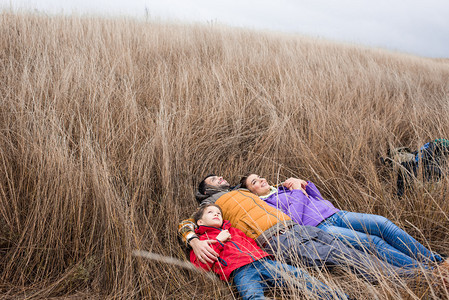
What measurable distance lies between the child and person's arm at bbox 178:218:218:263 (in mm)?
46

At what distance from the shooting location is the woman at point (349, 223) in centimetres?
167

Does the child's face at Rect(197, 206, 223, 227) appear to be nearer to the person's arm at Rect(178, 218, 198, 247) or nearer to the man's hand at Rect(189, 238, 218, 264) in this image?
the person's arm at Rect(178, 218, 198, 247)

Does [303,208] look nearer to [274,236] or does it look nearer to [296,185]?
[296,185]

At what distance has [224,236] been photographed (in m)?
1.75

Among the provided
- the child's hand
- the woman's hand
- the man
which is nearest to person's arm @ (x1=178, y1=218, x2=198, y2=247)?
the man

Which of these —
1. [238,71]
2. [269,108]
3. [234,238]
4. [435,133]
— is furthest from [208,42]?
[234,238]

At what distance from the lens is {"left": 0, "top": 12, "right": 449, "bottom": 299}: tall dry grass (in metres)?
1.64

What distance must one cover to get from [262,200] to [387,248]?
856mm

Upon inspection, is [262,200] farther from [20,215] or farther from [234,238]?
[20,215]

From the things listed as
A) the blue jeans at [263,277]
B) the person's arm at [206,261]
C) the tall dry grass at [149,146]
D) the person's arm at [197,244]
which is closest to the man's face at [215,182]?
the tall dry grass at [149,146]

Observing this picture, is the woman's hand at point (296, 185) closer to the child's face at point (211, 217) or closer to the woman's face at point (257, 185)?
the woman's face at point (257, 185)

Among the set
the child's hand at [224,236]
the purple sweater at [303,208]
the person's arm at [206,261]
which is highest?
the purple sweater at [303,208]

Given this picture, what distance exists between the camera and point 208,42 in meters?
5.30

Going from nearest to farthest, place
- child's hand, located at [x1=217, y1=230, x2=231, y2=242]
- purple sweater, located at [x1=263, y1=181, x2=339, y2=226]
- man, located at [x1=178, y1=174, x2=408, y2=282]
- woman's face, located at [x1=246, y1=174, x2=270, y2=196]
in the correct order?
man, located at [x1=178, y1=174, x2=408, y2=282] < child's hand, located at [x1=217, y1=230, x2=231, y2=242] < purple sweater, located at [x1=263, y1=181, x2=339, y2=226] < woman's face, located at [x1=246, y1=174, x2=270, y2=196]
